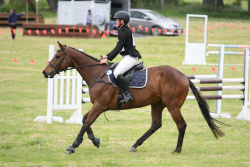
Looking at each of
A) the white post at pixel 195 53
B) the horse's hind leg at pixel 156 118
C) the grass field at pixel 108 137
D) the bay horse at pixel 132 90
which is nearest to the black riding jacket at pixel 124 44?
the bay horse at pixel 132 90

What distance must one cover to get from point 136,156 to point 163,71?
1.69 metres

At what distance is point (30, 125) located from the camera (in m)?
11.2

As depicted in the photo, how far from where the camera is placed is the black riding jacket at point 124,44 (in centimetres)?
820

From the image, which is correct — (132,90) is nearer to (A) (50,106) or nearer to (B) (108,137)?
(B) (108,137)

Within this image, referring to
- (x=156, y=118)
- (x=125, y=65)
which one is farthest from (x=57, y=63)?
(x=156, y=118)

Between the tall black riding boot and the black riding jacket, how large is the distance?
403 mm

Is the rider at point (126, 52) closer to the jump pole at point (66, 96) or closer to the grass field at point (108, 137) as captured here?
the grass field at point (108, 137)

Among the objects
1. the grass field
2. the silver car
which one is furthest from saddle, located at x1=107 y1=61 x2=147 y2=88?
the silver car

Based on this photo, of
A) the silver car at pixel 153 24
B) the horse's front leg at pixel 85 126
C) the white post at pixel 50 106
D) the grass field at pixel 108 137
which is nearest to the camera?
the grass field at pixel 108 137

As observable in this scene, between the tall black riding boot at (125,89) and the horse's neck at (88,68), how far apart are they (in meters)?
0.51

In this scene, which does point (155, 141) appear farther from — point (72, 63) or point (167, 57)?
point (167, 57)

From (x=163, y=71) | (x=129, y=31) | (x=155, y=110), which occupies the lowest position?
(x=155, y=110)

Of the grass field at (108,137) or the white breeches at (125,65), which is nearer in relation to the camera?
the grass field at (108,137)

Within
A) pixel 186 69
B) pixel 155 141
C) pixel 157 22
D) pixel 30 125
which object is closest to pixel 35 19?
pixel 157 22
